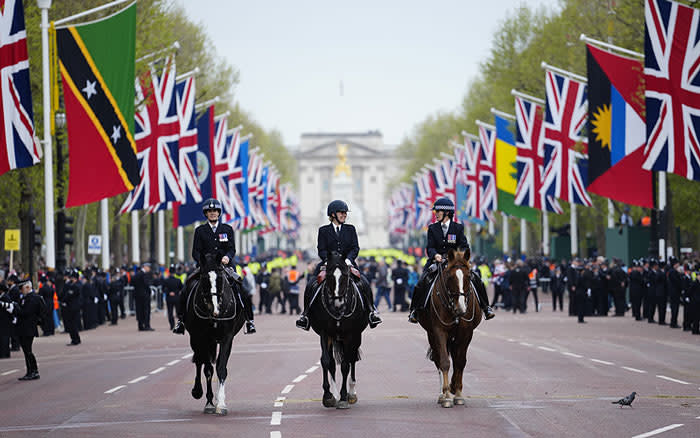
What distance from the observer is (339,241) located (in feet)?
52.5

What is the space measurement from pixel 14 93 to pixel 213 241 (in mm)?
9857

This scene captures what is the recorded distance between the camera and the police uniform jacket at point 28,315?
21.2 metres

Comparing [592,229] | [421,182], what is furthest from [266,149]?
[592,229]

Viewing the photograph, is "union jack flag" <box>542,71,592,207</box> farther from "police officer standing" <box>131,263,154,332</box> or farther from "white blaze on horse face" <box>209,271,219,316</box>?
"white blaze on horse face" <box>209,271,219,316</box>

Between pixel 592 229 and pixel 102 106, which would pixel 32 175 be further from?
pixel 592 229

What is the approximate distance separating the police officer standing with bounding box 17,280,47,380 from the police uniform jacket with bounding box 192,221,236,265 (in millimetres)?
6184

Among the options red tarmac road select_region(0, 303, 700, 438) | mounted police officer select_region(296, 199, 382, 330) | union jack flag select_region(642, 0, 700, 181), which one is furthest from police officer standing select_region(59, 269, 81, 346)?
mounted police officer select_region(296, 199, 382, 330)

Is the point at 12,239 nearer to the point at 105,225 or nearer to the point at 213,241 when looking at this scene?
the point at 105,225

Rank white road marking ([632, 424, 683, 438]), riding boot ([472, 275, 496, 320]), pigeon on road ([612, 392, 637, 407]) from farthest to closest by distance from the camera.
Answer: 1. riding boot ([472, 275, 496, 320])
2. pigeon on road ([612, 392, 637, 407])
3. white road marking ([632, 424, 683, 438])

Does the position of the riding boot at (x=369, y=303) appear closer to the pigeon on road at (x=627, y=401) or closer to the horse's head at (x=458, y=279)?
the horse's head at (x=458, y=279)

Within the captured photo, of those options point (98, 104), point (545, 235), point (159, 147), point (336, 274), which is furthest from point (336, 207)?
point (545, 235)

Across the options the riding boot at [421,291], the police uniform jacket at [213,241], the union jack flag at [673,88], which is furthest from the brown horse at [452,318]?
the union jack flag at [673,88]

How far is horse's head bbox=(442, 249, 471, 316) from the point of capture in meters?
15.5

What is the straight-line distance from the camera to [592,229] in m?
69.1
